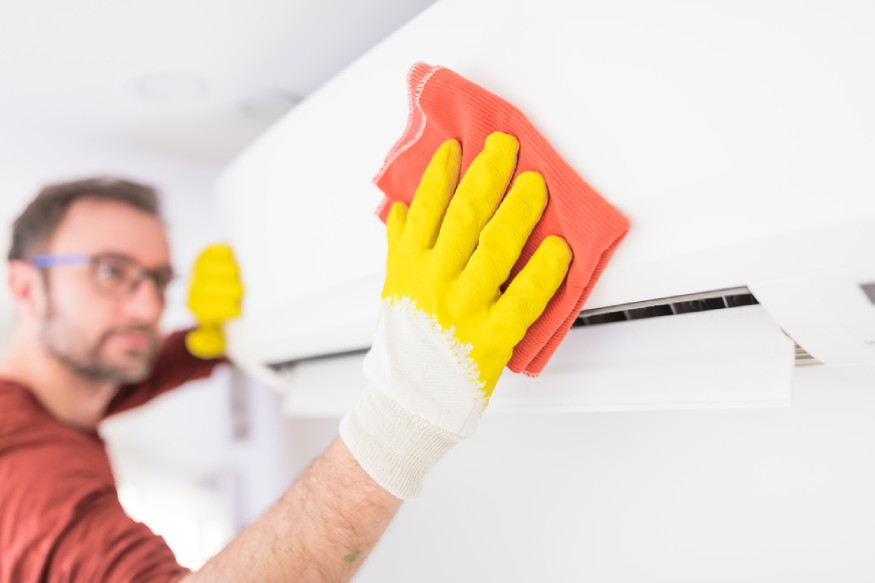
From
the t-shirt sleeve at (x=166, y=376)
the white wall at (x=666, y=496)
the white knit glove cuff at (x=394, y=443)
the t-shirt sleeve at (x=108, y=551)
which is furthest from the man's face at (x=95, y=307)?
the white knit glove cuff at (x=394, y=443)

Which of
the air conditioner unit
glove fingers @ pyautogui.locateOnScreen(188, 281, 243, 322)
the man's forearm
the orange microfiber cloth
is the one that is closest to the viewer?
the air conditioner unit

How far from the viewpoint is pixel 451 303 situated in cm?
57

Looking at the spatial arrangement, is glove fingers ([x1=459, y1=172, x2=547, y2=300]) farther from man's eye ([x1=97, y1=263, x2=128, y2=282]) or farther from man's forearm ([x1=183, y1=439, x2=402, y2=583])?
man's eye ([x1=97, y1=263, x2=128, y2=282])

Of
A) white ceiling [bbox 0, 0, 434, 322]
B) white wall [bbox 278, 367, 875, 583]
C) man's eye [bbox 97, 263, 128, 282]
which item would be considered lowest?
white wall [bbox 278, 367, 875, 583]

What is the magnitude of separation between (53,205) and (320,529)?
3.05 ft

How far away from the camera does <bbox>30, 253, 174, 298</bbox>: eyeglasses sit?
46.4 inches

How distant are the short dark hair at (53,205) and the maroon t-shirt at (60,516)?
30 centimetres

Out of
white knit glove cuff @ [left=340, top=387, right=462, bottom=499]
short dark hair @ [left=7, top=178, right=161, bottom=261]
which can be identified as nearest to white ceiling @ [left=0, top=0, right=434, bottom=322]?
short dark hair @ [left=7, top=178, right=161, bottom=261]

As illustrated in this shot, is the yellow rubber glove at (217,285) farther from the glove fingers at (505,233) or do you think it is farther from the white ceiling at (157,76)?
the glove fingers at (505,233)

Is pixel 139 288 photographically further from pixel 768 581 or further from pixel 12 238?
pixel 768 581

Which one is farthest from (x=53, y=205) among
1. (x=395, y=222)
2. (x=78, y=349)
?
(x=395, y=222)

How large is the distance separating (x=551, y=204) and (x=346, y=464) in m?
0.32

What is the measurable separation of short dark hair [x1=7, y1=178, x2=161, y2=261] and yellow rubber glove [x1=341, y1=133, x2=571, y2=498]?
875 millimetres

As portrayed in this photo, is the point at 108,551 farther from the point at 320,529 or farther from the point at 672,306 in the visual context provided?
the point at 672,306
